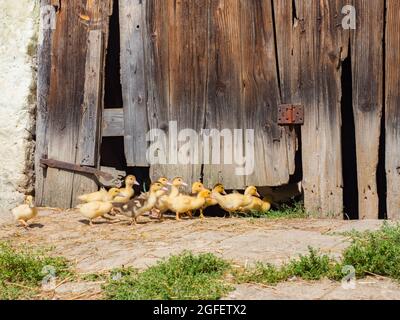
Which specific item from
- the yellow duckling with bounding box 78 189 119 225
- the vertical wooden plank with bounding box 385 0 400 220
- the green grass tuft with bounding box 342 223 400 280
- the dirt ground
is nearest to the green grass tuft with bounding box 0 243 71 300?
the dirt ground

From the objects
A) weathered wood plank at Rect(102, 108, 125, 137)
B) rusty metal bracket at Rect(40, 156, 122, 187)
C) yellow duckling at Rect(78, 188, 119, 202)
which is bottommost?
yellow duckling at Rect(78, 188, 119, 202)

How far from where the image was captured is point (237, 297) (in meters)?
4.75

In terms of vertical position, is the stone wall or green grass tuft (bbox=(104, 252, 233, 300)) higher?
the stone wall

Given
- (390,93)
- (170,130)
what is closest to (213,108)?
(170,130)

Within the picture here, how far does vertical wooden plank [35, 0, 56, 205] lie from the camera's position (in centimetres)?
839

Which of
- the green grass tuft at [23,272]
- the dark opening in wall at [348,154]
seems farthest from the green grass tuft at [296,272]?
the dark opening in wall at [348,154]

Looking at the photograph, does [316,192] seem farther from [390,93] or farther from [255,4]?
[255,4]

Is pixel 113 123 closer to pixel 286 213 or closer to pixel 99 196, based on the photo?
pixel 99 196

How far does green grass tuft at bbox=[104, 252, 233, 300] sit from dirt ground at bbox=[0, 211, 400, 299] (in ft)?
0.49

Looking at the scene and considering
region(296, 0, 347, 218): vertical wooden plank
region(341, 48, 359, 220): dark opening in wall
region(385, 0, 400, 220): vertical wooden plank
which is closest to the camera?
region(385, 0, 400, 220): vertical wooden plank

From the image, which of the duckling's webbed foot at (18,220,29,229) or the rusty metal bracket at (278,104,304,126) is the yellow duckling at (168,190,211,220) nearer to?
the rusty metal bracket at (278,104,304,126)

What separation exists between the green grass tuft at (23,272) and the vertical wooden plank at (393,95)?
3.21 m

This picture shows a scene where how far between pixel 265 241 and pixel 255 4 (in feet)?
8.53

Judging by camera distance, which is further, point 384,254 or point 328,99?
point 328,99
